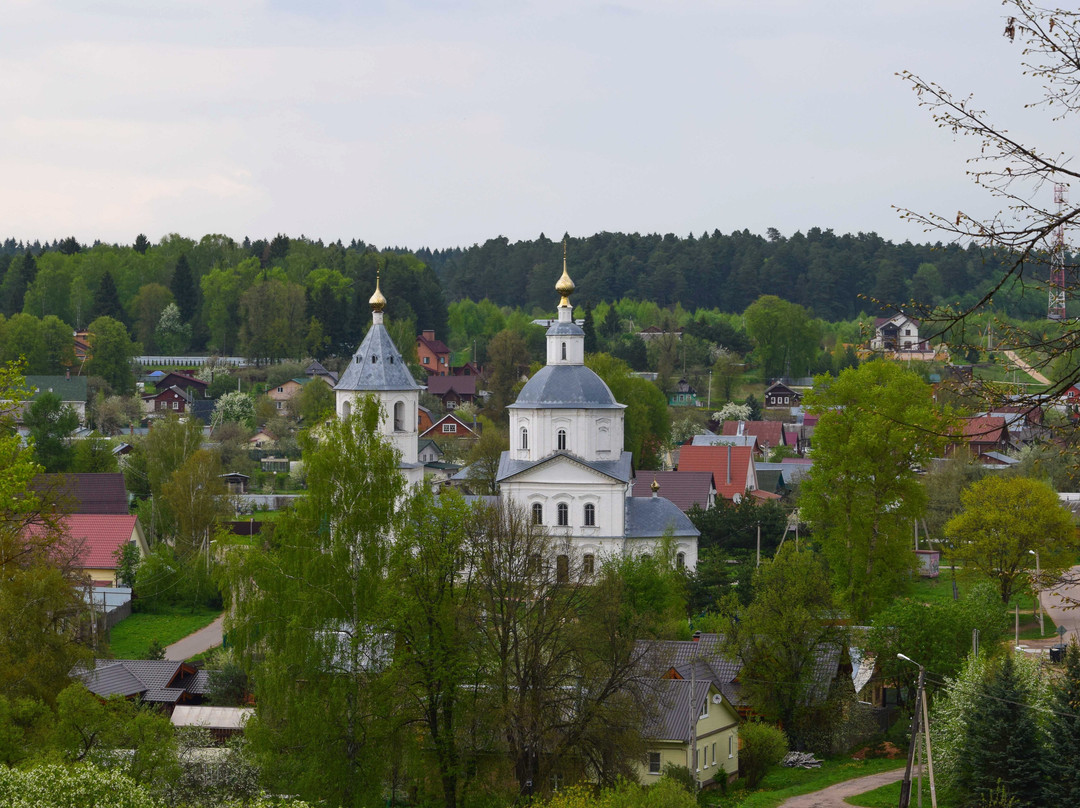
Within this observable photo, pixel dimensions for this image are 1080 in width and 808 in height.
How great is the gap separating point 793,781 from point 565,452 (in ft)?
46.6

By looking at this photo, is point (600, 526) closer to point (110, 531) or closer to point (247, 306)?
point (110, 531)

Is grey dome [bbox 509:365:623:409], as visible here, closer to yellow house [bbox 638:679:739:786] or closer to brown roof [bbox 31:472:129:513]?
yellow house [bbox 638:679:739:786]

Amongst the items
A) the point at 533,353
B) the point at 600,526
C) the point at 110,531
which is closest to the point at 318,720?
the point at 600,526

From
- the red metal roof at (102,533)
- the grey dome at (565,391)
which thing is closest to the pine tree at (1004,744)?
the grey dome at (565,391)

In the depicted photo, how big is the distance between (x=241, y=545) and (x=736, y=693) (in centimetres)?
1124

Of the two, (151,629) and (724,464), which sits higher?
(724,464)

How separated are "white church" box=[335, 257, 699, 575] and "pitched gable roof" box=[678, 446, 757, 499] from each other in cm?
1571

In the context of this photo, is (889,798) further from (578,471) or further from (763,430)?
(763,430)

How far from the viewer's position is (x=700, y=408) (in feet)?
268

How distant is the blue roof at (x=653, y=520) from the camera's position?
Answer: 37781mm

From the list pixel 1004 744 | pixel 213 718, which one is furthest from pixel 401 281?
pixel 1004 744

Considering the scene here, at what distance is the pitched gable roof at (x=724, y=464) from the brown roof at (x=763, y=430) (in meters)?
Result: 15.0

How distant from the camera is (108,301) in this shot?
9469 centimetres

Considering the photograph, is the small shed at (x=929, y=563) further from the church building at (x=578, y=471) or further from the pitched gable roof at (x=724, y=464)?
the pitched gable roof at (x=724, y=464)
